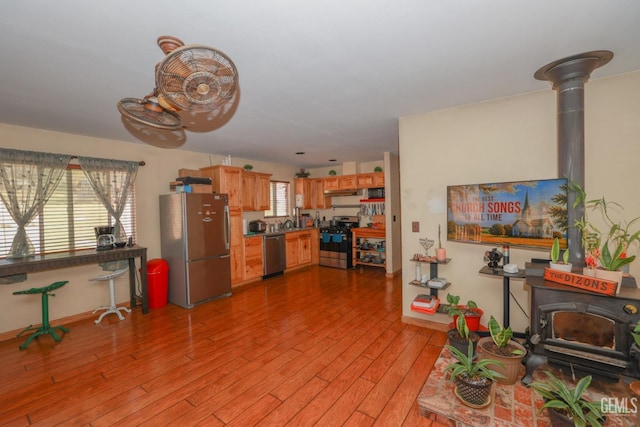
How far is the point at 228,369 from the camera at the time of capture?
8.23ft

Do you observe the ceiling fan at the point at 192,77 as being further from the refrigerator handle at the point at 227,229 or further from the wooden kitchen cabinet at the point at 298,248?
the wooden kitchen cabinet at the point at 298,248

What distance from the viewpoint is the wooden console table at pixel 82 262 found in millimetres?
2980

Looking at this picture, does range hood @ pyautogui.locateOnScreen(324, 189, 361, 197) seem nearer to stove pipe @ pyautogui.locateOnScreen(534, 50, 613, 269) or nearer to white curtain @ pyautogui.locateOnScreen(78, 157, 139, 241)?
white curtain @ pyautogui.locateOnScreen(78, 157, 139, 241)

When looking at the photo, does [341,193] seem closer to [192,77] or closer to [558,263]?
[558,263]

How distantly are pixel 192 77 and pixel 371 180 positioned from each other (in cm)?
506

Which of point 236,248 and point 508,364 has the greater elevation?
point 236,248

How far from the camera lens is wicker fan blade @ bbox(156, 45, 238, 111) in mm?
1354

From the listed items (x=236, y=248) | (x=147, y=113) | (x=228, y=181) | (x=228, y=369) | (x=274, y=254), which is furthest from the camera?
(x=274, y=254)

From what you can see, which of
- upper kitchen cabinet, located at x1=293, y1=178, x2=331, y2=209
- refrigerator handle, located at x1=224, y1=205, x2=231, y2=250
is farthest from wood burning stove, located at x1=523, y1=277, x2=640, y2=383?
upper kitchen cabinet, located at x1=293, y1=178, x2=331, y2=209

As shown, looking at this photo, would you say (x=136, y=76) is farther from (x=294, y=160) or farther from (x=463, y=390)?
(x=294, y=160)

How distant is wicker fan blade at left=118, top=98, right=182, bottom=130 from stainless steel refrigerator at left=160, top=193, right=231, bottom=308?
2.22m

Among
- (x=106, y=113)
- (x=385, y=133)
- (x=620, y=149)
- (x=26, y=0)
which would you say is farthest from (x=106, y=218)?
(x=620, y=149)

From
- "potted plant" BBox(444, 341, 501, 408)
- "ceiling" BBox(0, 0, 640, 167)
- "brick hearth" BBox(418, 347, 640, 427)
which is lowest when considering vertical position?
"brick hearth" BBox(418, 347, 640, 427)

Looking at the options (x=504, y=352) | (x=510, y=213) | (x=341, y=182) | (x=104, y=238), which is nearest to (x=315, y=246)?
(x=341, y=182)
